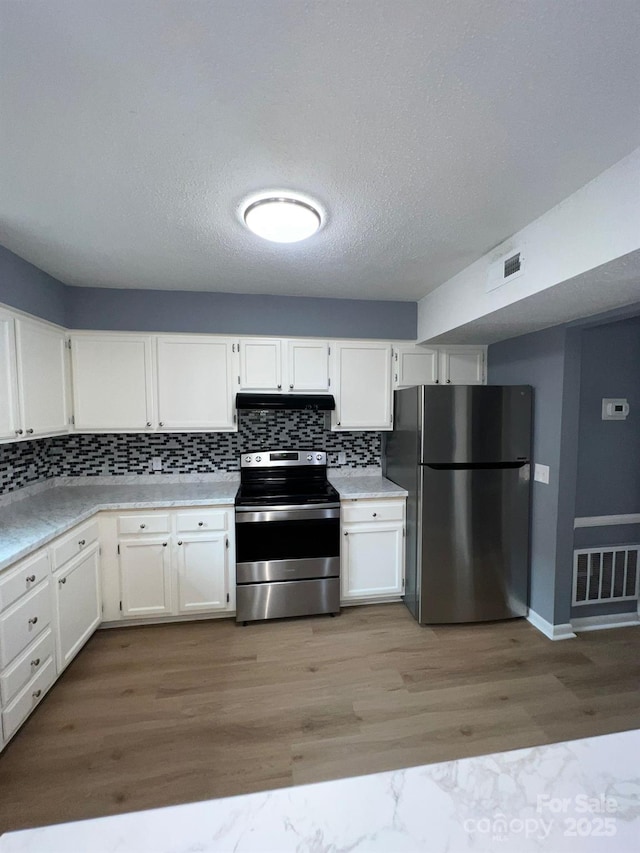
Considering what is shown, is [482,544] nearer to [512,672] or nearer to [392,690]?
[512,672]

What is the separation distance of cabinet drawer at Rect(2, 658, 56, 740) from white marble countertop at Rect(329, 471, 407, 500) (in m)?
1.96

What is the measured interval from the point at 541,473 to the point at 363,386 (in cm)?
146

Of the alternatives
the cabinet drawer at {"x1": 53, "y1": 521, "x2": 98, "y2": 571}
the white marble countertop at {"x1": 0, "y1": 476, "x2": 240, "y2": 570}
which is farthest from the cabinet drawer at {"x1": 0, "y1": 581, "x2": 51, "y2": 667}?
the white marble countertop at {"x1": 0, "y1": 476, "x2": 240, "y2": 570}

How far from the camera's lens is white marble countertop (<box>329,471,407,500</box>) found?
2.68 meters

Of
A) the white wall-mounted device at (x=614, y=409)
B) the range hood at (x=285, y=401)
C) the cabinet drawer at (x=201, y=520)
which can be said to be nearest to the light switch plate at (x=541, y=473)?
the white wall-mounted device at (x=614, y=409)

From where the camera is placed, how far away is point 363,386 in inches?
116

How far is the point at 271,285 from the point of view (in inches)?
101

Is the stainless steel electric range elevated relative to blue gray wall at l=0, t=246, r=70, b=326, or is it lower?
lower

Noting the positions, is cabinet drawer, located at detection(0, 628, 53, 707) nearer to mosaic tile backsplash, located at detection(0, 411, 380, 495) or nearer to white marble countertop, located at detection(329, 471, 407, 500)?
mosaic tile backsplash, located at detection(0, 411, 380, 495)

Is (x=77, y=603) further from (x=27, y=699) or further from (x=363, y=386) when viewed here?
(x=363, y=386)

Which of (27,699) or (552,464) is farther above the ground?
(552,464)

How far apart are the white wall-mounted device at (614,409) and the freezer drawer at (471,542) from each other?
0.64 meters

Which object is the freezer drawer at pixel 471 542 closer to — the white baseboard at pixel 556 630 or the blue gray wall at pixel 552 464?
the blue gray wall at pixel 552 464

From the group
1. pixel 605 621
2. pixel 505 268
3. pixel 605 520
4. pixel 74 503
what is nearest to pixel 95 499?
pixel 74 503
